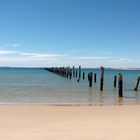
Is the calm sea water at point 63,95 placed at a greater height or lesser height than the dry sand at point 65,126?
lesser

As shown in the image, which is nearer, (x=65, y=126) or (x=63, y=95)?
(x=65, y=126)

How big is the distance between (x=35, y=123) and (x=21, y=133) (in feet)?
5.52

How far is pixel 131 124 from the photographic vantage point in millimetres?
10367

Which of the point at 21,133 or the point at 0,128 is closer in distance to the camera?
the point at 21,133

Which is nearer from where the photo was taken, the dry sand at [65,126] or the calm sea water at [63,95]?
the dry sand at [65,126]

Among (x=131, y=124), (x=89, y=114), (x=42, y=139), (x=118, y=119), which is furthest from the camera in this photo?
(x=89, y=114)

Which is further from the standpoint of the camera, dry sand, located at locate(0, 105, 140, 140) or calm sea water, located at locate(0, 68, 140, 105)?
calm sea water, located at locate(0, 68, 140, 105)

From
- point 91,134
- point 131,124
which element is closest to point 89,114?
point 131,124

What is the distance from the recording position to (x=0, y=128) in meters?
9.52

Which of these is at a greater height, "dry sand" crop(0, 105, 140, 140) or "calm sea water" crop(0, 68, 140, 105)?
"dry sand" crop(0, 105, 140, 140)

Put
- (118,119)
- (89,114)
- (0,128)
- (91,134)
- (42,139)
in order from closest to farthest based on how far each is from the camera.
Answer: (42,139) → (91,134) → (0,128) → (118,119) → (89,114)

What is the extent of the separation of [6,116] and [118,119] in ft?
11.6

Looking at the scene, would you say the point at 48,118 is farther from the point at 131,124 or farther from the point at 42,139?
the point at 42,139

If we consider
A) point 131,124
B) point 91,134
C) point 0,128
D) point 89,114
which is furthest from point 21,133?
point 89,114
